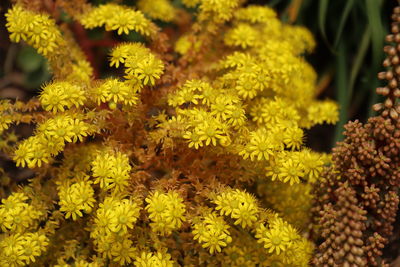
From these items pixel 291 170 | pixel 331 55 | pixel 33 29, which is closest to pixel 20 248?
pixel 33 29

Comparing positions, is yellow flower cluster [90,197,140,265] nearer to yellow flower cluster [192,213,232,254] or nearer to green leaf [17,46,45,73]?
yellow flower cluster [192,213,232,254]

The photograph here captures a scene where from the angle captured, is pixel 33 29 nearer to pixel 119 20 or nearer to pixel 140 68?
pixel 119 20

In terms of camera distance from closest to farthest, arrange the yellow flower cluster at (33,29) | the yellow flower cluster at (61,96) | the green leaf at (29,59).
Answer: the yellow flower cluster at (61,96) → the yellow flower cluster at (33,29) → the green leaf at (29,59)

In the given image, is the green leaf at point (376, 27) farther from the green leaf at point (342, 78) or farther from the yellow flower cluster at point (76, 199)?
the yellow flower cluster at point (76, 199)

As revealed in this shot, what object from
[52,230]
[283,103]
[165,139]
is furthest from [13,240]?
[283,103]

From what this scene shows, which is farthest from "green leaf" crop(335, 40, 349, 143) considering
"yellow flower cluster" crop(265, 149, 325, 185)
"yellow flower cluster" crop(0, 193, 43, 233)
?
"yellow flower cluster" crop(0, 193, 43, 233)

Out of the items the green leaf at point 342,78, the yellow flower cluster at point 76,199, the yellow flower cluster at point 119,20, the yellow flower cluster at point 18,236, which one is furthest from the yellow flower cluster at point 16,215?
the green leaf at point 342,78

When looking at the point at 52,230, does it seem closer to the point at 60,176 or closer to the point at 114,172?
the point at 60,176
